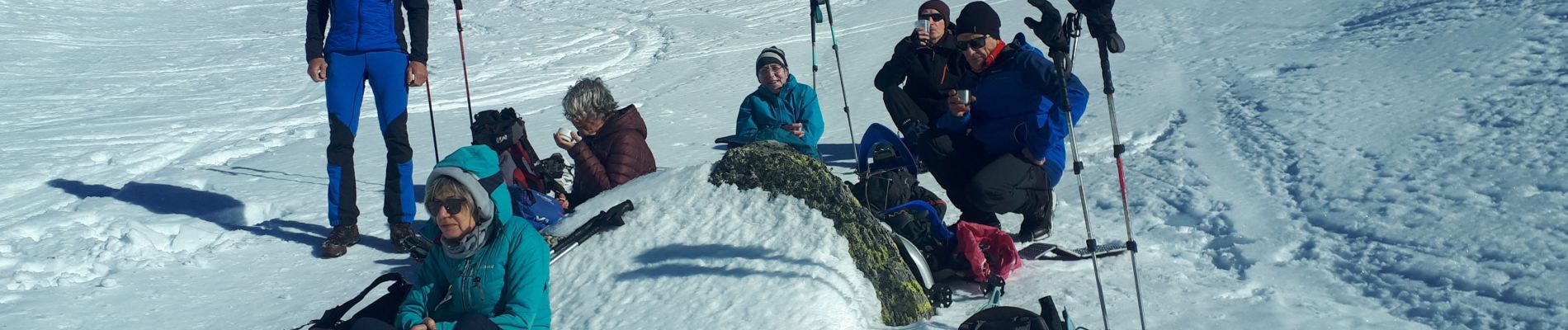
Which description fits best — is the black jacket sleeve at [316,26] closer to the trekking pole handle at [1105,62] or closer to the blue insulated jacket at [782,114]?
the blue insulated jacket at [782,114]

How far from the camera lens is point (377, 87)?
593 centimetres

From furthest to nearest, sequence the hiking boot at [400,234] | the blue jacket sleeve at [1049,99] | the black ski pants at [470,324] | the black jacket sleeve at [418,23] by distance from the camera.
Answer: the black jacket sleeve at [418,23]
the hiking boot at [400,234]
the blue jacket sleeve at [1049,99]
the black ski pants at [470,324]

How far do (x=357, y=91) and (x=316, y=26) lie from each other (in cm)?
42

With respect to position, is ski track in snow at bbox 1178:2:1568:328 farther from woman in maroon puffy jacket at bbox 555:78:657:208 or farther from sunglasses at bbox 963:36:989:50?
woman in maroon puffy jacket at bbox 555:78:657:208

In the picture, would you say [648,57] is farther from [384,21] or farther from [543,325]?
[543,325]

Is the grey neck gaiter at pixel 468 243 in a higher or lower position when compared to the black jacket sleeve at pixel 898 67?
higher

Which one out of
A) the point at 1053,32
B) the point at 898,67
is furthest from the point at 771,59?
the point at 1053,32

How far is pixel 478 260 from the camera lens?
3.55 metres

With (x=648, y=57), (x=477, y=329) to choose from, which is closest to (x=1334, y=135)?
(x=477, y=329)

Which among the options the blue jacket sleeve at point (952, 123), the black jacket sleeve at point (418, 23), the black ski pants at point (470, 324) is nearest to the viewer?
the black ski pants at point (470, 324)

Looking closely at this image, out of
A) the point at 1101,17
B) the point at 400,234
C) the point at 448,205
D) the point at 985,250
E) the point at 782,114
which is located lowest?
the point at 400,234

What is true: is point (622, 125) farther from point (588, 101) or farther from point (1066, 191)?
point (1066, 191)

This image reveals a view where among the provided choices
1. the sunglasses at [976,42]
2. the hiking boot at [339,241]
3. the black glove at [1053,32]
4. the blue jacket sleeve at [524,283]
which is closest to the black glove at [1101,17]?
the black glove at [1053,32]

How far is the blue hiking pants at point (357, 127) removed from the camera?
583cm
